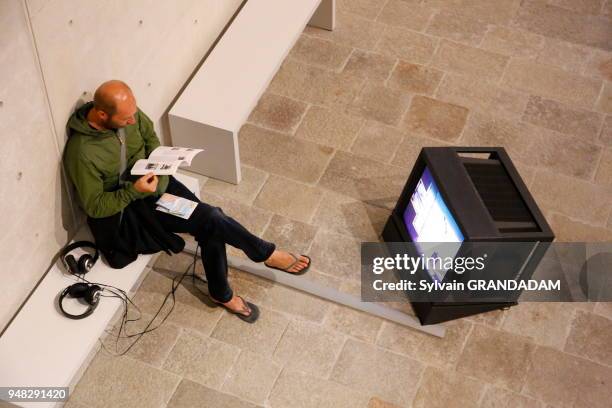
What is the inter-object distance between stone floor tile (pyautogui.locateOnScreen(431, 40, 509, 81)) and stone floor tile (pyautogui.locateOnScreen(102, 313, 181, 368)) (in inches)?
123

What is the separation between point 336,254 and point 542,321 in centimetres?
135

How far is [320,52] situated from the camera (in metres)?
6.44

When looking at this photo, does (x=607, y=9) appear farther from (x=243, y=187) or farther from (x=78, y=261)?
(x=78, y=261)

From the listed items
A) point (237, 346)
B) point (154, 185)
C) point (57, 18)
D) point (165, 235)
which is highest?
point (57, 18)

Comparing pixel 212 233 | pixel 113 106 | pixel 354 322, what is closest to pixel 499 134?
pixel 354 322

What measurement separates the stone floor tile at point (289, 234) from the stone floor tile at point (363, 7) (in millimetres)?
2332

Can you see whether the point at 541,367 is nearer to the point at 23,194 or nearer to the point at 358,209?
the point at 358,209

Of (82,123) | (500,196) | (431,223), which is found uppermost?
(82,123)

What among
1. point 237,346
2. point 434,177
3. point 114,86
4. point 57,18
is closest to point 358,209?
point 434,177

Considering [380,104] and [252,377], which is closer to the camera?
[252,377]

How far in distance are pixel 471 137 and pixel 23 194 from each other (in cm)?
330

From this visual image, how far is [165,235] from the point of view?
14.7 ft

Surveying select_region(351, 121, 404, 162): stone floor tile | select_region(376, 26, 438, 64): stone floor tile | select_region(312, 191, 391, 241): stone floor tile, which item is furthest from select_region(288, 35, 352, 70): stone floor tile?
select_region(312, 191, 391, 241): stone floor tile

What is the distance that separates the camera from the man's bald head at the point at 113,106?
13.0 feet
